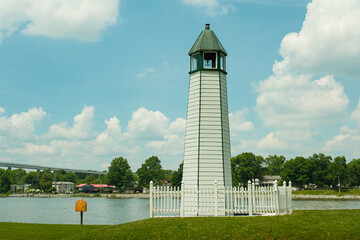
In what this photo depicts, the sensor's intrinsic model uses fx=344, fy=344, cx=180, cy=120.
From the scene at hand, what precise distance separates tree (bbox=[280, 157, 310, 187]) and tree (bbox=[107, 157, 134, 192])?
53.3 m

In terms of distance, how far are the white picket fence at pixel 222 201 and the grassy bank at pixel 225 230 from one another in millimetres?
1934

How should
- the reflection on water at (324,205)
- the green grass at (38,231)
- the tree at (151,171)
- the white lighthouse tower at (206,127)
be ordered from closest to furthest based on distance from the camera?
the green grass at (38,231) → the white lighthouse tower at (206,127) → the reflection on water at (324,205) → the tree at (151,171)

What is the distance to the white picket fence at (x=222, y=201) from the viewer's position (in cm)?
1637

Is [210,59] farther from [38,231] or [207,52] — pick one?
[38,231]

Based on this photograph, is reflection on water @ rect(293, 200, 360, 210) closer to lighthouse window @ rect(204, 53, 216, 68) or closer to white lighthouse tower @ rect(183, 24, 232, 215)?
white lighthouse tower @ rect(183, 24, 232, 215)

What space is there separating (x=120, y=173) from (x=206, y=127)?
10662 cm

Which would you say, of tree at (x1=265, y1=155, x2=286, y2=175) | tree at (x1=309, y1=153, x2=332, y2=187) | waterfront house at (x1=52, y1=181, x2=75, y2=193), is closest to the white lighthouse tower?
tree at (x1=309, y1=153, x2=332, y2=187)

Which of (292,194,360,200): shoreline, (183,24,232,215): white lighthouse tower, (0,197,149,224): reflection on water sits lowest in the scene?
(292,194,360,200): shoreline

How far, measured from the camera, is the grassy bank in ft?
37.6

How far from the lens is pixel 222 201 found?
55.3 feet

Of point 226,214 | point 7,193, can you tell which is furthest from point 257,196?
point 7,193

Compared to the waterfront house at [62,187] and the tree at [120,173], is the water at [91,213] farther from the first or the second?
the waterfront house at [62,187]

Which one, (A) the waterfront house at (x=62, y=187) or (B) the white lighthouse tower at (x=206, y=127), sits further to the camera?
(A) the waterfront house at (x=62, y=187)

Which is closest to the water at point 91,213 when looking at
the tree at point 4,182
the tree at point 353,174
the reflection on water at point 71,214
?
the reflection on water at point 71,214
